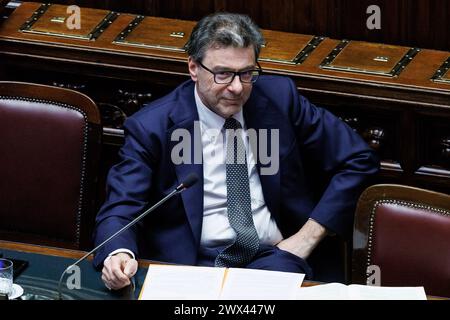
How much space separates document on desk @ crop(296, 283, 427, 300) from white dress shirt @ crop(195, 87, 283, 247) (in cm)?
57

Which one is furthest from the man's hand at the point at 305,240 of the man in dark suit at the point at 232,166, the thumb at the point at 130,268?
the thumb at the point at 130,268

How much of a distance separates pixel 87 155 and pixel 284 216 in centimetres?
61

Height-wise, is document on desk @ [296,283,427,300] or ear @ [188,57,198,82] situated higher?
ear @ [188,57,198,82]

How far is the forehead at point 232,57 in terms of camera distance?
10.8ft

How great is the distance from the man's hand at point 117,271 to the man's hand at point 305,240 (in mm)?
625

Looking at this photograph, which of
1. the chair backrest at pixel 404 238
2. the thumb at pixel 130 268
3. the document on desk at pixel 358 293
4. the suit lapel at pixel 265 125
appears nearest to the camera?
the document on desk at pixel 358 293

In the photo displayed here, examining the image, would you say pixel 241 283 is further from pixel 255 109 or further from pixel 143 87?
pixel 143 87

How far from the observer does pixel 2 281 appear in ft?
9.50

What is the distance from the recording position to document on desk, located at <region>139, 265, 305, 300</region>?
2830 millimetres

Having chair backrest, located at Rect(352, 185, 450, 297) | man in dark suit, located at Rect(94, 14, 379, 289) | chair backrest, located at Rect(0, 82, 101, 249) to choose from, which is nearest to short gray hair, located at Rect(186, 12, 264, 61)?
man in dark suit, located at Rect(94, 14, 379, 289)
